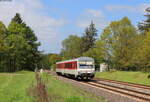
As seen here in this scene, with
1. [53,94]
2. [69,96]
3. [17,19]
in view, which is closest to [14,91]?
[53,94]

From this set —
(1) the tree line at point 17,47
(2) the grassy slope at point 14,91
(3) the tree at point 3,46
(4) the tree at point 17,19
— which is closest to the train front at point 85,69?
(2) the grassy slope at point 14,91

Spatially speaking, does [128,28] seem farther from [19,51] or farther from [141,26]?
[19,51]

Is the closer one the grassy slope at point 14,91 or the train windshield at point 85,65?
the grassy slope at point 14,91

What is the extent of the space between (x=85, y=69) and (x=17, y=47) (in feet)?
101

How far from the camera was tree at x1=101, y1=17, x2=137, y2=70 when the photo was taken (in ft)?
152

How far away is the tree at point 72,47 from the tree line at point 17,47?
1882 cm

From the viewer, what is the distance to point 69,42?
10325 cm

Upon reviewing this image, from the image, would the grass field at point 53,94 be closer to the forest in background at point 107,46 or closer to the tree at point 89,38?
the forest in background at point 107,46

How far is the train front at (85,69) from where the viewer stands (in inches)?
1216

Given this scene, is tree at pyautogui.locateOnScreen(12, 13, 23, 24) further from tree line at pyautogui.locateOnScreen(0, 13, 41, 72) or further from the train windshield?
the train windshield

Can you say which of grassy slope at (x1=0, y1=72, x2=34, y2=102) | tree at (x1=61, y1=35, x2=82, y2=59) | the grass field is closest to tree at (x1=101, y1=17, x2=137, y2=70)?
grassy slope at (x1=0, y1=72, x2=34, y2=102)

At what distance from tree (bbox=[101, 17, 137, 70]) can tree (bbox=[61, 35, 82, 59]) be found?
42.5m

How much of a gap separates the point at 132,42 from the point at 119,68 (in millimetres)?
7157

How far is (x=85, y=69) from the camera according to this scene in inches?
1229
